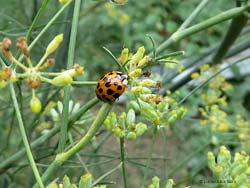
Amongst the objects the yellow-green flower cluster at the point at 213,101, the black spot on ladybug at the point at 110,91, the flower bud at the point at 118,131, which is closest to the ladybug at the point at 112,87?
the black spot on ladybug at the point at 110,91

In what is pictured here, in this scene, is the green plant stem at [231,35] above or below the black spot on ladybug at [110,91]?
above

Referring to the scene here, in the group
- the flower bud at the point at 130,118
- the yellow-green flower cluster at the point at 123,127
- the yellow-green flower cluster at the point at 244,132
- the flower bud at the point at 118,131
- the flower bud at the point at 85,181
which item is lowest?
the flower bud at the point at 85,181

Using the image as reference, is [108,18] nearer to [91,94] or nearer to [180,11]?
[180,11]

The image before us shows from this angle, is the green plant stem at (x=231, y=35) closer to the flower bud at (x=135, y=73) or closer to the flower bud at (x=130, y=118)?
the flower bud at (x=130, y=118)

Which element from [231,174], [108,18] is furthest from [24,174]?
[108,18]

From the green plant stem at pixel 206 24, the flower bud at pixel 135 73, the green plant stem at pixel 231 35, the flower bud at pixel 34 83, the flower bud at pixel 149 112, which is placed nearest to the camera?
the flower bud at pixel 34 83

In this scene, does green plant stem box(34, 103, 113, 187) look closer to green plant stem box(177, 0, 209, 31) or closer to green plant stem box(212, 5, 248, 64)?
green plant stem box(177, 0, 209, 31)

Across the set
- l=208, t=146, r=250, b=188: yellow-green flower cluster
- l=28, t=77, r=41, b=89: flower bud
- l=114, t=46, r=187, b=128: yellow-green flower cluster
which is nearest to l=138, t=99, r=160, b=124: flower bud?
l=114, t=46, r=187, b=128: yellow-green flower cluster
